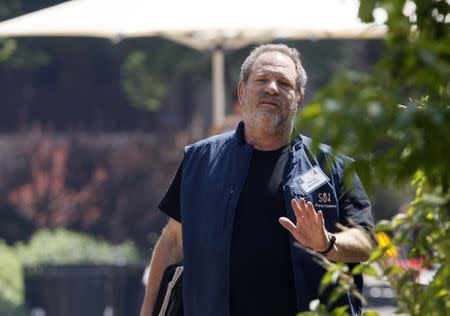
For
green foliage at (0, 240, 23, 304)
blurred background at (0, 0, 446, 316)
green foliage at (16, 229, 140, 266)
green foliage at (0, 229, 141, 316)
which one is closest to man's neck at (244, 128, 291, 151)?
green foliage at (0, 229, 141, 316)

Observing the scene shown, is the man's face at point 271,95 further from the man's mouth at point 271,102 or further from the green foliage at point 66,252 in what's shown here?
the green foliage at point 66,252

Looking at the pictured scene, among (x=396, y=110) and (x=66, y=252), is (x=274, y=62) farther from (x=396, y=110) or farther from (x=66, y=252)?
(x=66, y=252)

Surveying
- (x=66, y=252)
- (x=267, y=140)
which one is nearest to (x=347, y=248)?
(x=267, y=140)

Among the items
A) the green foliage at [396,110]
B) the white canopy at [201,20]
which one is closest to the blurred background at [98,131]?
the white canopy at [201,20]

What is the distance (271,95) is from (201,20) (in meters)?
5.24

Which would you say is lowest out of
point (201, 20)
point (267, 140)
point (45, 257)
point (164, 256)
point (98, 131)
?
point (45, 257)

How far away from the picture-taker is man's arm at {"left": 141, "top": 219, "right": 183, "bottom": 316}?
15.3ft

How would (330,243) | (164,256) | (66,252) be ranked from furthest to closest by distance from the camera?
1. (66,252)
2. (164,256)
3. (330,243)

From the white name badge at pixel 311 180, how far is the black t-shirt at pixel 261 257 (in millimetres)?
72

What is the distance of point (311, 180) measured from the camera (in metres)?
4.37

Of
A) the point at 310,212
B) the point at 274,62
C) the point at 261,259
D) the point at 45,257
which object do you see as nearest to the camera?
the point at 310,212

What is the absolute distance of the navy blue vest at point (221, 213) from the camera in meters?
4.25

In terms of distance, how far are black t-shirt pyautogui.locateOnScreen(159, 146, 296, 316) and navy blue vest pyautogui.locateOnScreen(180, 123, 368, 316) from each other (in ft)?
0.11

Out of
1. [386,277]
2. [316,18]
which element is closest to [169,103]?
[316,18]
